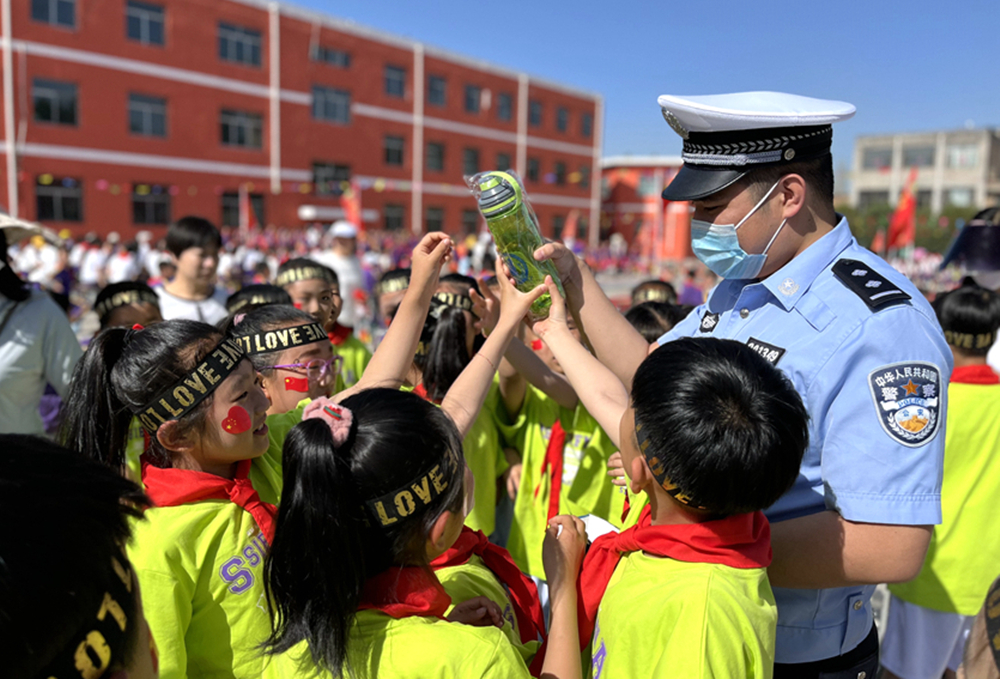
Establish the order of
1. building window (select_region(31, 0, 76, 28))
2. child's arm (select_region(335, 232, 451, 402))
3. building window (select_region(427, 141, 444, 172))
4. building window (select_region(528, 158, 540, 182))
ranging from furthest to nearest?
1. building window (select_region(528, 158, 540, 182))
2. building window (select_region(427, 141, 444, 172))
3. building window (select_region(31, 0, 76, 28))
4. child's arm (select_region(335, 232, 451, 402))

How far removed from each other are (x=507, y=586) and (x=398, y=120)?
105 ft

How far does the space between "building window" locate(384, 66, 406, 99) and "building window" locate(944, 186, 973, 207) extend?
1643 inches

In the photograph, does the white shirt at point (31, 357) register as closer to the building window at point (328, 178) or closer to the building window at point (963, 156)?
the building window at point (328, 178)

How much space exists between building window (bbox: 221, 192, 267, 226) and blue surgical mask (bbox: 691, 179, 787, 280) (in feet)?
86.8

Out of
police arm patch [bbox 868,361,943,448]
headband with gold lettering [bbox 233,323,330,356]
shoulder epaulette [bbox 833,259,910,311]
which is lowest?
headband with gold lettering [bbox 233,323,330,356]

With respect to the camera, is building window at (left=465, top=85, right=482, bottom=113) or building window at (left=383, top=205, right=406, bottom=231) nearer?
building window at (left=383, top=205, right=406, bottom=231)

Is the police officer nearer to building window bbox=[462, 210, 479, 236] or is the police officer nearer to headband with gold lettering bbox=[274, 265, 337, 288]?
headband with gold lettering bbox=[274, 265, 337, 288]

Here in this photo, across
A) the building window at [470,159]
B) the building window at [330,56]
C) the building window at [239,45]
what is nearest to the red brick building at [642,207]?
the building window at [470,159]

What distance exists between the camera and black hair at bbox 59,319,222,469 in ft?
6.11

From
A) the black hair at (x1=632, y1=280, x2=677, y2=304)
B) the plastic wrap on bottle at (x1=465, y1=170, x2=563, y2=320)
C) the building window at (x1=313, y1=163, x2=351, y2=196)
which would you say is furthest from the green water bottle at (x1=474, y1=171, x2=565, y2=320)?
the building window at (x1=313, y1=163, x2=351, y2=196)

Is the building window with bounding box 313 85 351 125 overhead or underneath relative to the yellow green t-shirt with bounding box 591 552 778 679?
overhead

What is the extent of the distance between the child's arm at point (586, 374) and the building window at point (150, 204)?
83.7ft

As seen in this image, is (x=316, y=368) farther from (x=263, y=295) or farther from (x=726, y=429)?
(x=726, y=429)

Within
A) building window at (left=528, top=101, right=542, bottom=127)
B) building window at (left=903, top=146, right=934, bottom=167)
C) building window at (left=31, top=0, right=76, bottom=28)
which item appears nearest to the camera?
building window at (left=31, top=0, right=76, bottom=28)
